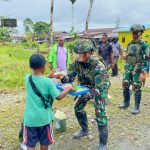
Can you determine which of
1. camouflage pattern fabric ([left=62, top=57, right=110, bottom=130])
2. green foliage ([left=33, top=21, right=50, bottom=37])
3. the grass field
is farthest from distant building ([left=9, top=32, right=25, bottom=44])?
camouflage pattern fabric ([left=62, top=57, right=110, bottom=130])

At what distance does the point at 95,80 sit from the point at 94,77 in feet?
0.16

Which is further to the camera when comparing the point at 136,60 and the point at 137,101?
the point at 137,101

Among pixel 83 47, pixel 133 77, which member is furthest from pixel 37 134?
pixel 133 77

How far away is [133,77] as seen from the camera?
25.4ft

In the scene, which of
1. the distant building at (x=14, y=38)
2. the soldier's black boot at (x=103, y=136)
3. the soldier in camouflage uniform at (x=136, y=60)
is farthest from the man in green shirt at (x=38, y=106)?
the distant building at (x=14, y=38)

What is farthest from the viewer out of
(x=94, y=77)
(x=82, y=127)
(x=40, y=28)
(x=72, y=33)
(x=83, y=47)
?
(x=40, y=28)

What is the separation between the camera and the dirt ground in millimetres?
5984

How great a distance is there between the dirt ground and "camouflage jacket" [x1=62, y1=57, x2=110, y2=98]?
105 cm

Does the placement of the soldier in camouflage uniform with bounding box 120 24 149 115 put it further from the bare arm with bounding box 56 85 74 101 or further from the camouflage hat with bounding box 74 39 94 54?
the bare arm with bounding box 56 85 74 101

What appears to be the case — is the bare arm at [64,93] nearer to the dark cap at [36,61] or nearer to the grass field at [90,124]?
the dark cap at [36,61]

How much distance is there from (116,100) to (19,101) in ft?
8.16

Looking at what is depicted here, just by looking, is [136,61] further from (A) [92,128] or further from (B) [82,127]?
(B) [82,127]

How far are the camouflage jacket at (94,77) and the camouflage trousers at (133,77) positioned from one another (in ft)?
7.81

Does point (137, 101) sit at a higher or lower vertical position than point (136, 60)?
lower
